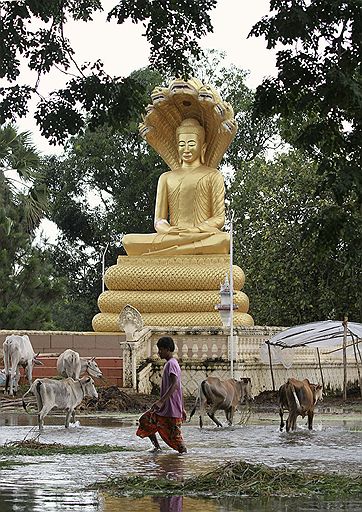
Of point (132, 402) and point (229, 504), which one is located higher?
point (132, 402)

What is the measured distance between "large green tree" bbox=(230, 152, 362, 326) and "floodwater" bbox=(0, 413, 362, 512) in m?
18.7

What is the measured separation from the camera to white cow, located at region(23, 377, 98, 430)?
53.3 feet

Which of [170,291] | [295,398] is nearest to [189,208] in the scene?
[170,291]

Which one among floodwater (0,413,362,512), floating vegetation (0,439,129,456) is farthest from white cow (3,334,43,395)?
floating vegetation (0,439,129,456)

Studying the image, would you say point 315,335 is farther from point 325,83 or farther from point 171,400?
point 325,83

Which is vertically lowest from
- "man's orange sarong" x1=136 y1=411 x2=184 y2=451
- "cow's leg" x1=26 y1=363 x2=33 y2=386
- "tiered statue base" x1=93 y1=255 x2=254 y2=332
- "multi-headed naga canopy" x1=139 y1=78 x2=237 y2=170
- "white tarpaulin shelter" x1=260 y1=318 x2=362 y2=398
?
"man's orange sarong" x1=136 y1=411 x2=184 y2=451

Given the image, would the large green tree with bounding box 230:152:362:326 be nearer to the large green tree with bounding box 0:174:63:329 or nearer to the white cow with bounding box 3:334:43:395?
the large green tree with bounding box 0:174:63:329

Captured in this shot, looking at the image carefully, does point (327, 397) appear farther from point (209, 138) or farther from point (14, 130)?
point (14, 130)

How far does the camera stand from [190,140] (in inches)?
1316

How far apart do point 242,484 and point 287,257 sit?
98.7ft

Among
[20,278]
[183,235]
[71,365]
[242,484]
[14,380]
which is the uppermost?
[183,235]

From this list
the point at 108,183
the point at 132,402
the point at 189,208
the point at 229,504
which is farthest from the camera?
the point at 108,183

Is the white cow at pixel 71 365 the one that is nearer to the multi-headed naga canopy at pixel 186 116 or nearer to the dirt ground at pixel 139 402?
the dirt ground at pixel 139 402

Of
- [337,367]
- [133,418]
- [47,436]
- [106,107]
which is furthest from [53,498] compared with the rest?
[337,367]
